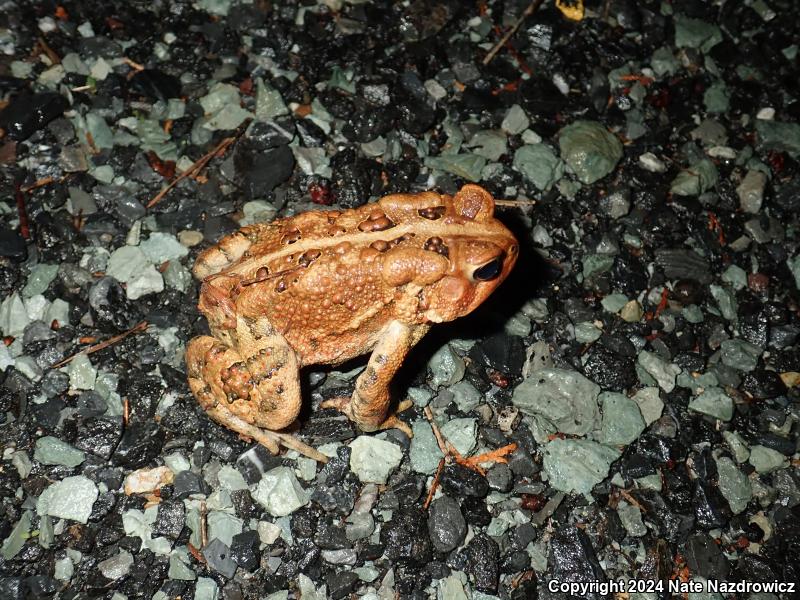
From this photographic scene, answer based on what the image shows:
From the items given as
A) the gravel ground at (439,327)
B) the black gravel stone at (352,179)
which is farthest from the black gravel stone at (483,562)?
the black gravel stone at (352,179)

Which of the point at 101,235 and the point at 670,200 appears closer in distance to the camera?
the point at 101,235

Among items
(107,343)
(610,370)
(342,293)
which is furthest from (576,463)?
(107,343)

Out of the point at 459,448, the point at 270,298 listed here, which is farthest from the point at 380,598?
the point at 270,298

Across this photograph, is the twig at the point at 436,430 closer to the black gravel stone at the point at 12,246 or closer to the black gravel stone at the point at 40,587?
the black gravel stone at the point at 40,587

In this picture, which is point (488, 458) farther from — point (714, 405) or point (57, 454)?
point (57, 454)

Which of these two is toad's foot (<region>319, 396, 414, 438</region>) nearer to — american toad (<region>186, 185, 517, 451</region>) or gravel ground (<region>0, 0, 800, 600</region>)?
gravel ground (<region>0, 0, 800, 600</region>)

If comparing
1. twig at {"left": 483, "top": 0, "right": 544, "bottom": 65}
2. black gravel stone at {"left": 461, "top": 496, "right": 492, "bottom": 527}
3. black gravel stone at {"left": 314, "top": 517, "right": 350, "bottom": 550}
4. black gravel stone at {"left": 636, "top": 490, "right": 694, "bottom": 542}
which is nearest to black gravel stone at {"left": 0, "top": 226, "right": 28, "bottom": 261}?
black gravel stone at {"left": 314, "top": 517, "right": 350, "bottom": 550}

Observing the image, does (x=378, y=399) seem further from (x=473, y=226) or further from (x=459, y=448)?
(x=473, y=226)
